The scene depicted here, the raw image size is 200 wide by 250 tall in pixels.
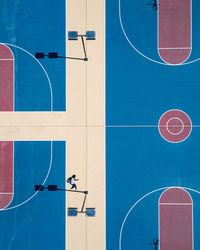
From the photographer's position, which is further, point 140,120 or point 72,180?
point 140,120

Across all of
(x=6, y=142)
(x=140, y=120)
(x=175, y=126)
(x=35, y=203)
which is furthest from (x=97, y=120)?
(x=35, y=203)

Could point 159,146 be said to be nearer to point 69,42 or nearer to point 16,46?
point 69,42

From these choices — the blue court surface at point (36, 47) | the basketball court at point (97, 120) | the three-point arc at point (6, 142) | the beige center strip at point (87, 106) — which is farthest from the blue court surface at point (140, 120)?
the three-point arc at point (6, 142)

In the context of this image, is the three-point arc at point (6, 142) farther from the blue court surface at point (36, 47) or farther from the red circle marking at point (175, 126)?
the red circle marking at point (175, 126)

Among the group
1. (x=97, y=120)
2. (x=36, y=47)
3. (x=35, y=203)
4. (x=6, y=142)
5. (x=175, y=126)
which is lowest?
(x=35, y=203)

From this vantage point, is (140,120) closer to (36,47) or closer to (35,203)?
(36,47)

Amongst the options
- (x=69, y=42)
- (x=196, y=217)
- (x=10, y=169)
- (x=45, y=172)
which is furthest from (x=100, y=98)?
(x=196, y=217)

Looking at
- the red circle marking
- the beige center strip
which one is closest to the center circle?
the red circle marking
